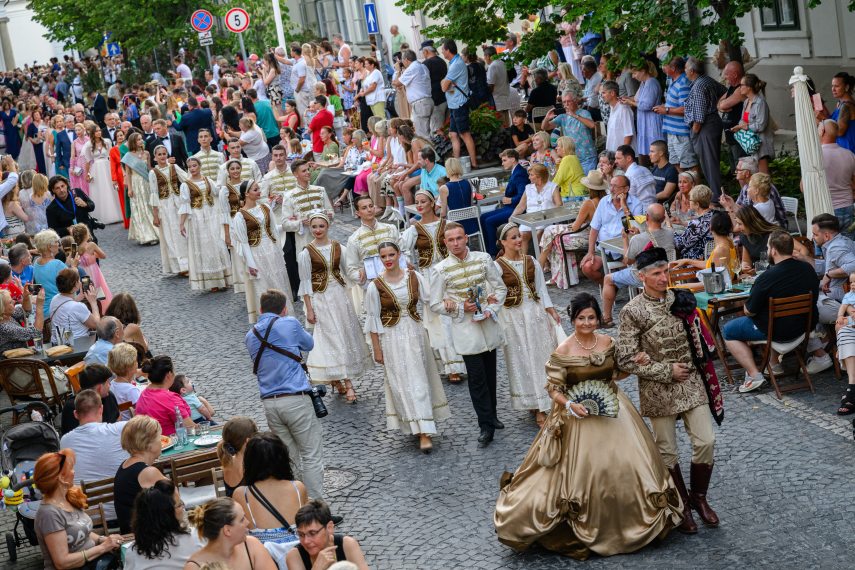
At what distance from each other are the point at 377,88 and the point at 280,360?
50.2 ft

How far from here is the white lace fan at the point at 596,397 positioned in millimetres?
8172

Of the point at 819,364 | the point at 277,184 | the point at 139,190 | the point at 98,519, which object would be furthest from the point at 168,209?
the point at 819,364

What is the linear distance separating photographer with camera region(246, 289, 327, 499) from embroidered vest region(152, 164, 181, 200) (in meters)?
8.49

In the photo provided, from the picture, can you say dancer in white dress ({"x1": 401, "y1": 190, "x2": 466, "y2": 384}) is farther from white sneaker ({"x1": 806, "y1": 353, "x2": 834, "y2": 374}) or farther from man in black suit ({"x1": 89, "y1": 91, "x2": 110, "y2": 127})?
man in black suit ({"x1": 89, "y1": 91, "x2": 110, "y2": 127})

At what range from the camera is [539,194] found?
15.9 meters

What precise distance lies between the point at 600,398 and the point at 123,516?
10.3 feet

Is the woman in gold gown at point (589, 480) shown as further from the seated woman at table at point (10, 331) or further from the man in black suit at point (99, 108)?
the man in black suit at point (99, 108)

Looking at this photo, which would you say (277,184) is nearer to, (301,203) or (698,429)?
(301,203)

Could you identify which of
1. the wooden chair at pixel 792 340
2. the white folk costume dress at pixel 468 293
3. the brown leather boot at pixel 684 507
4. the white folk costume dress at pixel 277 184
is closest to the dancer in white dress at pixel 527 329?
the white folk costume dress at pixel 468 293

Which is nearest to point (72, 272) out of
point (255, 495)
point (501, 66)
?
point (255, 495)

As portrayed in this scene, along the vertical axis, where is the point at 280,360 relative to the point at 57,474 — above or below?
above

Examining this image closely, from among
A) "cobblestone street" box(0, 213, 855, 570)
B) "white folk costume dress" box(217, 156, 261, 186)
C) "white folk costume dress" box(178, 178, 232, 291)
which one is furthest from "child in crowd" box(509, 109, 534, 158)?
"cobblestone street" box(0, 213, 855, 570)

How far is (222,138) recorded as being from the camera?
25609 mm

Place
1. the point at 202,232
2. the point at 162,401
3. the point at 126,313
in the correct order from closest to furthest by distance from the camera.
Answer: the point at 162,401
the point at 126,313
the point at 202,232
